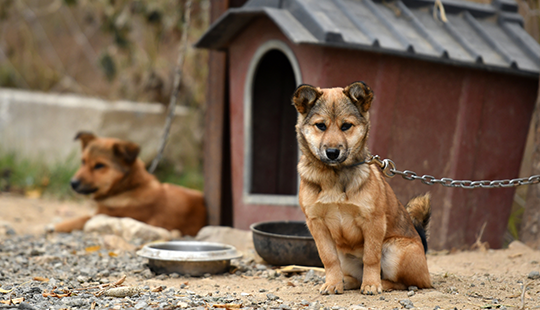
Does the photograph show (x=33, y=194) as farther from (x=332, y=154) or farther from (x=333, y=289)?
(x=332, y=154)

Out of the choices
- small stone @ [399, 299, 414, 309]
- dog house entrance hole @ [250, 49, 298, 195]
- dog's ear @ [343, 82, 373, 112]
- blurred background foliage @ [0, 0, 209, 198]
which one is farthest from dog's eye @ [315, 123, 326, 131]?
blurred background foliage @ [0, 0, 209, 198]

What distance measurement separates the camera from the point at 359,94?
11.0ft

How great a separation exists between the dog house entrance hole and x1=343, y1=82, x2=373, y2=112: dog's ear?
123 inches

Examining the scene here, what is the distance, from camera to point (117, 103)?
403 inches

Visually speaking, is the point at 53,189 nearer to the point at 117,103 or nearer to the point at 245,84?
the point at 117,103

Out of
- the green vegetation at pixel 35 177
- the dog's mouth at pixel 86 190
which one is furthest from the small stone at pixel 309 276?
the green vegetation at pixel 35 177

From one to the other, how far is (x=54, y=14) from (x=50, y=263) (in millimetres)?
9569

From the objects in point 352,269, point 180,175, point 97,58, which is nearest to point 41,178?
point 180,175

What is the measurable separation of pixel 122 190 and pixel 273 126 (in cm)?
193

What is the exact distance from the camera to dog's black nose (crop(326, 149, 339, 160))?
3.18 meters

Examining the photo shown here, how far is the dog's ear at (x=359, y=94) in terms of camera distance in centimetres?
331

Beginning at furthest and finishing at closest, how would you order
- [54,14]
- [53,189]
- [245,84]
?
[54,14], [53,189], [245,84]

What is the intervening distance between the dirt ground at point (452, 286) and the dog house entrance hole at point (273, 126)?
2.25m

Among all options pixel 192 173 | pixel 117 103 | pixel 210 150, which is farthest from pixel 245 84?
pixel 117 103
